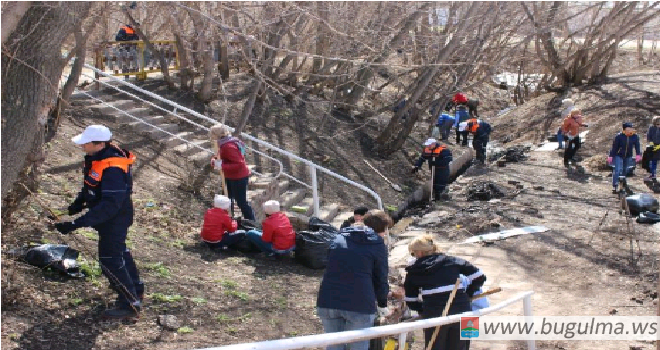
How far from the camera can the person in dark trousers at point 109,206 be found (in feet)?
19.1

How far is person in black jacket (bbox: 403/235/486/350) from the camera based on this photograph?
18.8 feet

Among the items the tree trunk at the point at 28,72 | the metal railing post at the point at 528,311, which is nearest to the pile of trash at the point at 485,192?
the metal railing post at the point at 528,311

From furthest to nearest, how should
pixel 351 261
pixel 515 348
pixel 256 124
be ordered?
pixel 256 124, pixel 515 348, pixel 351 261

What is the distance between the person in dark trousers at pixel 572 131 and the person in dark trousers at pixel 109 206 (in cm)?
1361

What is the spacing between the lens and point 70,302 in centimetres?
636

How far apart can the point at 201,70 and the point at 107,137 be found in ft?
46.1

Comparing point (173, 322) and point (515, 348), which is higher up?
point (173, 322)

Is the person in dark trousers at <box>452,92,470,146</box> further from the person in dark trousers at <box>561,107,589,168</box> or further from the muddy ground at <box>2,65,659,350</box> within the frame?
the muddy ground at <box>2,65,659,350</box>

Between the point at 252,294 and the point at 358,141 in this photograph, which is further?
the point at 358,141

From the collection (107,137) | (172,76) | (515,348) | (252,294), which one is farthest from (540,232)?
(172,76)

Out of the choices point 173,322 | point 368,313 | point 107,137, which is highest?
point 107,137

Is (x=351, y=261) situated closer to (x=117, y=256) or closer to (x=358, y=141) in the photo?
(x=117, y=256)

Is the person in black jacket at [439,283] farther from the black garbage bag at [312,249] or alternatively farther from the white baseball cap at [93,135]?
the black garbage bag at [312,249]

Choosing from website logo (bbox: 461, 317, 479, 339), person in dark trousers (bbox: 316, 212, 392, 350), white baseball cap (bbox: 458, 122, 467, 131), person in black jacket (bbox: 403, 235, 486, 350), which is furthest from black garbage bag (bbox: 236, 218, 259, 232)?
white baseball cap (bbox: 458, 122, 467, 131)
